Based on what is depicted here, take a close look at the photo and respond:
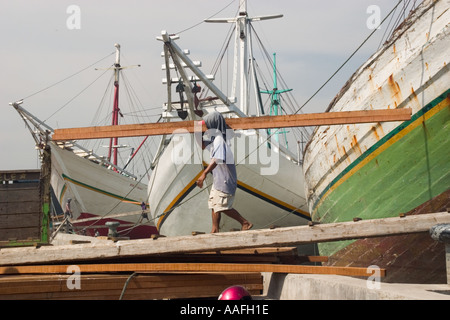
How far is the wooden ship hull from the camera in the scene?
6227mm

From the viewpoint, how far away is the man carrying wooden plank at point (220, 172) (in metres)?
6.38

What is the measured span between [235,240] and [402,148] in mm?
2715

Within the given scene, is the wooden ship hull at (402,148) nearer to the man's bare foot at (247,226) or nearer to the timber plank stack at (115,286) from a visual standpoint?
the man's bare foot at (247,226)

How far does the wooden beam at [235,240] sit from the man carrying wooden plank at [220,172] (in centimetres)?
141

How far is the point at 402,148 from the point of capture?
6.62 meters

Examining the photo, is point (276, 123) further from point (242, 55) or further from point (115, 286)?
point (242, 55)

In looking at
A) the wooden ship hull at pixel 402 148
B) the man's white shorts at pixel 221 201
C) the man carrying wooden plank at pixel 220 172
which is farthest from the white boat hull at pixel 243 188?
the man's white shorts at pixel 221 201

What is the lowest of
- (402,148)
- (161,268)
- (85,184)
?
(161,268)

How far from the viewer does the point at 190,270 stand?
4.91 metres

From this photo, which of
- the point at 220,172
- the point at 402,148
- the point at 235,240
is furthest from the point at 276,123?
Answer: the point at 235,240

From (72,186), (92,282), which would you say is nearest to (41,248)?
(92,282)

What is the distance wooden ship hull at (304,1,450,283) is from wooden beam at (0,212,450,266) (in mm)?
1511

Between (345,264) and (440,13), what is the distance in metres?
3.27
